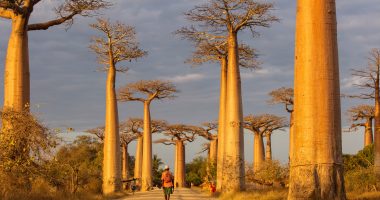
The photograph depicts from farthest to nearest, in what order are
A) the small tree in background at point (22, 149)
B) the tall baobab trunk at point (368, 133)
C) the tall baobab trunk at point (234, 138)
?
the tall baobab trunk at point (368, 133)
the tall baobab trunk at point (234, 138)
the small tree in background at point (22, 149)

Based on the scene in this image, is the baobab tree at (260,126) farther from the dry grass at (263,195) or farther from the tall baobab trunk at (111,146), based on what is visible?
the dry grass at (263,195)

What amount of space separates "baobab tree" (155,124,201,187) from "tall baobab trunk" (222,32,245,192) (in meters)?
29.7

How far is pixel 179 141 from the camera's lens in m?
53.6

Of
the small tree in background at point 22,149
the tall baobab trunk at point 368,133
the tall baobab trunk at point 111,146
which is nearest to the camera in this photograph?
the small tree in background at point 22,149

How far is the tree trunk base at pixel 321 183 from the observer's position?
8930mm

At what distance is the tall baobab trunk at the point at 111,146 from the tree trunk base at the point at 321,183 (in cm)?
1631

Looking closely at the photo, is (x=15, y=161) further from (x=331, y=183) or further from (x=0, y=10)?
(x=331, y=183)

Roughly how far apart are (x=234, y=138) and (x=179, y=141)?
1353 inches

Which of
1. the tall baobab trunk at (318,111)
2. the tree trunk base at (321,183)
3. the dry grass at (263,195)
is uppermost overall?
the tall baobab trunk at (318,111)

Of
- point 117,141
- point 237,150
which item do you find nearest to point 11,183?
point 237,150

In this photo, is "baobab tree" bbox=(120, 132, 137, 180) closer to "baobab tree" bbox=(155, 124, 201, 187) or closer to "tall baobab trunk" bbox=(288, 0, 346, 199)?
"baobab tree" bbox=(155, 124, 201, 187)

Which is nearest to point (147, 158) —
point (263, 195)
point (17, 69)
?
point (263, 195)

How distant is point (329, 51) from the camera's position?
30.1 ft

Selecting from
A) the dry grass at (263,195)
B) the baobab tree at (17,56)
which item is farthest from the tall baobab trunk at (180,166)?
the baobab tree at (17,56)
